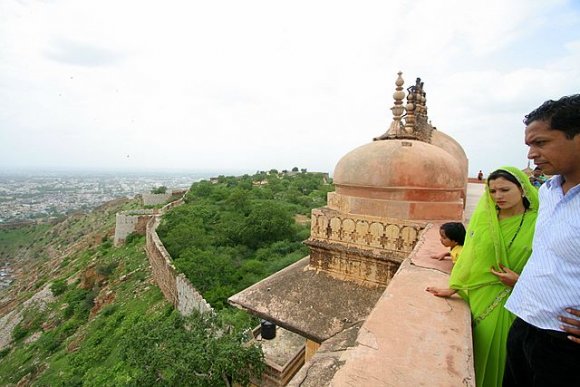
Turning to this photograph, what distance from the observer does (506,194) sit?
1.93 metres

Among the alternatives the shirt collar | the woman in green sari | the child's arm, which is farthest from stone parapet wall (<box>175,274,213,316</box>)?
the shirt collar

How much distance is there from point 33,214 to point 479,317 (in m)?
100

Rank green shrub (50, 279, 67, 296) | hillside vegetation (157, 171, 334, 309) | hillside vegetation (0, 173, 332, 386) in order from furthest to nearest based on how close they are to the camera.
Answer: green shrub (50, 279, 67, 296), hillside vegetation (157, 171, 334, 309), hillside vegetation (0, 173, 332, 386)

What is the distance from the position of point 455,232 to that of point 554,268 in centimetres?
141

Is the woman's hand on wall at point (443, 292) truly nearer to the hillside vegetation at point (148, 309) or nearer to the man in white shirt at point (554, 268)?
the man in white shirt at point (554, 268)

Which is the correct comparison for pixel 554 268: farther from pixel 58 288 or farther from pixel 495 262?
pixel 58 288

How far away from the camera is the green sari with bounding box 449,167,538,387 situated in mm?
1796

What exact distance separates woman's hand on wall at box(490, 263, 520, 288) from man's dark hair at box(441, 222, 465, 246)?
85cm

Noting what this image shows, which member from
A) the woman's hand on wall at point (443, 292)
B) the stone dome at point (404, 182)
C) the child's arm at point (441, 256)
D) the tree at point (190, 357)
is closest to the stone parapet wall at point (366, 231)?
the stone dome at point (404, 182)

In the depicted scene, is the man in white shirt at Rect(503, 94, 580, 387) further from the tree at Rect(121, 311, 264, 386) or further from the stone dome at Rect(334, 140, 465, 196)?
the tree at Rect(121, 311, 264, 386)

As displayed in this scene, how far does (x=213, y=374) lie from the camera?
6680 mm

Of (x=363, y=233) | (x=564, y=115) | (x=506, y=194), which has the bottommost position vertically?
(x=363, y=233)

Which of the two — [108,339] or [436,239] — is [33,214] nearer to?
[108,339]

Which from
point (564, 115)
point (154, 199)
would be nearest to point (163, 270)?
point (564, 115)
